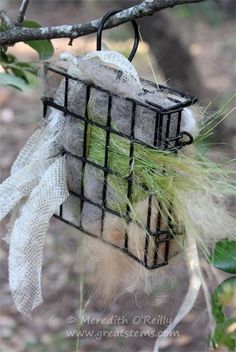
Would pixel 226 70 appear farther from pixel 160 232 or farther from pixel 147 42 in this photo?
pixel 160 232

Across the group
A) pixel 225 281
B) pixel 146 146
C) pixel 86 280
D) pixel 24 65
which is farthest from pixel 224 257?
pixel 24 65


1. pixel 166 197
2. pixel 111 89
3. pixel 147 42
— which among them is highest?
pixel 147 42

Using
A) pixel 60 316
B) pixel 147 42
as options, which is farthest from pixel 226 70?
pixel 60 316

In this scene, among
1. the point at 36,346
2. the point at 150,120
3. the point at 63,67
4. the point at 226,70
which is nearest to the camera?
the point at 150,120

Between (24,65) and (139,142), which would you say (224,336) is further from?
(24,65)

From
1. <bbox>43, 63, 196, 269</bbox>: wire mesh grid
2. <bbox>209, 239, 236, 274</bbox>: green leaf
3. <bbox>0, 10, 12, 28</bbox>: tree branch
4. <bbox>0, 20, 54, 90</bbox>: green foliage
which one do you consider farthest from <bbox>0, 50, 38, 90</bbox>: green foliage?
<bbox>209, 239, 236, 274</bbox>: green leaf

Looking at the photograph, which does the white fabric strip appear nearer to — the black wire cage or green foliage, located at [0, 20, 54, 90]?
the black wire cage

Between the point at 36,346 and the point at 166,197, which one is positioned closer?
the point at 166,197
